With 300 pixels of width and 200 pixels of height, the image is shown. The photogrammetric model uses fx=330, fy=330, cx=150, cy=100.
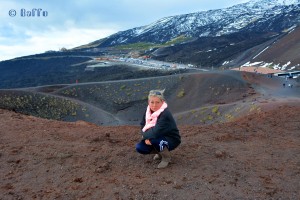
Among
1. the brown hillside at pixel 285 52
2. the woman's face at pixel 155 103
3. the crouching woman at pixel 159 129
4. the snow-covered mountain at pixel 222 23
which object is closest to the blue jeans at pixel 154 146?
the crouching woman at pixel 159 129

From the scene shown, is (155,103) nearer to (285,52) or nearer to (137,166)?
(137,166)

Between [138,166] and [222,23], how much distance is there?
151 meters

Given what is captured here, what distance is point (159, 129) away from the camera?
17.3 feet

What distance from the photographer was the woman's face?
5281mm

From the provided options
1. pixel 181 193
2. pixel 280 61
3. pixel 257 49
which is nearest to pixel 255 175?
pixel 181 193

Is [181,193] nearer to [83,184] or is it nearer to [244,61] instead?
[83,184]

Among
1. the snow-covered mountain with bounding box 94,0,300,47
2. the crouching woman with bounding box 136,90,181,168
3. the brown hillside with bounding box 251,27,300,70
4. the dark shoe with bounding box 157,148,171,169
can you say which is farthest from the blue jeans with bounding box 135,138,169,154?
the snow-covered mountain with bounding box 94,0,300,47

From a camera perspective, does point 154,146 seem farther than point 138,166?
No

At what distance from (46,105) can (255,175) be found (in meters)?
31.8

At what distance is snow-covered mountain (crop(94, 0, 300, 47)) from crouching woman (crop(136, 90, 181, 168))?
118 metres

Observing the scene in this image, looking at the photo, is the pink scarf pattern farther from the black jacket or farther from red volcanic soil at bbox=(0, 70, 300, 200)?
red volcanic soil at bbox=(0, 70, 300, 200)

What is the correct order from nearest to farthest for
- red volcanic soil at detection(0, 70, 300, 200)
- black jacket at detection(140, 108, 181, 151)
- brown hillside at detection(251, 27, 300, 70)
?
red volcanic soil at detection(0, 70, 300, 200) → black jacket at detection(140, 108, 181, 151) → brown hillside at detection(251, 27, 300, 70)

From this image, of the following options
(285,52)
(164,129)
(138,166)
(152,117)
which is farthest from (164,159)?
(285,52)

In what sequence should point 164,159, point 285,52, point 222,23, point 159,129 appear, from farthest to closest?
point 222,23 < point 285,52 < point 164,159 < point 159,129
